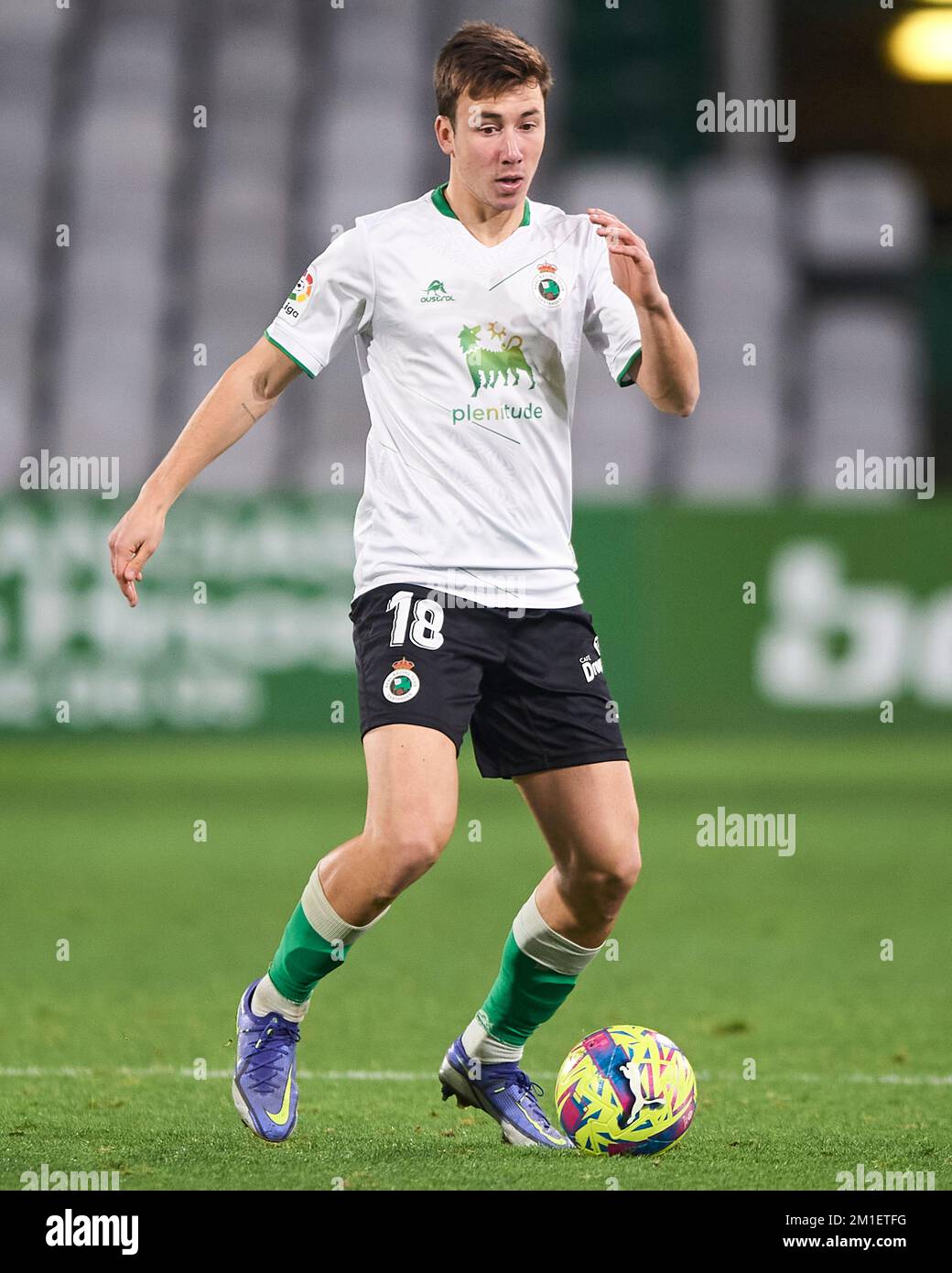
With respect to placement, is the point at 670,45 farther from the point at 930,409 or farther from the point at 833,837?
the point at 833,837

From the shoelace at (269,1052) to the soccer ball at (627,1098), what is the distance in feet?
1.92

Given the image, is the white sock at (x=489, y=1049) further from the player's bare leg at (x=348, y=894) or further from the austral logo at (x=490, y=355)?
the austral logo at (x=490, y=355)

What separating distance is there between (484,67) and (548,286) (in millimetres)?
473

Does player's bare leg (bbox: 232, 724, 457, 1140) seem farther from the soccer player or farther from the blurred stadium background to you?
the blurred stadium background

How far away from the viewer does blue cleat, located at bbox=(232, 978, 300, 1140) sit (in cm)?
400

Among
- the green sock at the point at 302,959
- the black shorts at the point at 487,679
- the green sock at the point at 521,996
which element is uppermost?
the black shorts at the point at 487,679

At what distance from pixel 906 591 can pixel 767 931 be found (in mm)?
6060

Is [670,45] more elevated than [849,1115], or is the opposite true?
[670,45]

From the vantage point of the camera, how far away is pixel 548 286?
13.6ft

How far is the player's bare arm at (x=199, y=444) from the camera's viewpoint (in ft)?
12.9

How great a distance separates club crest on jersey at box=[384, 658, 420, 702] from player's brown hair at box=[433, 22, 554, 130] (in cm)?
116

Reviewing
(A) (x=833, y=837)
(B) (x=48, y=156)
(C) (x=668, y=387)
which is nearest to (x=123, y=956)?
(C) (x=668, y=387)

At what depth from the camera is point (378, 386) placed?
4191mm

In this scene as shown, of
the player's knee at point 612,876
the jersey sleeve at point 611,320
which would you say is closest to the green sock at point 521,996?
the player's knee at point 612,876
